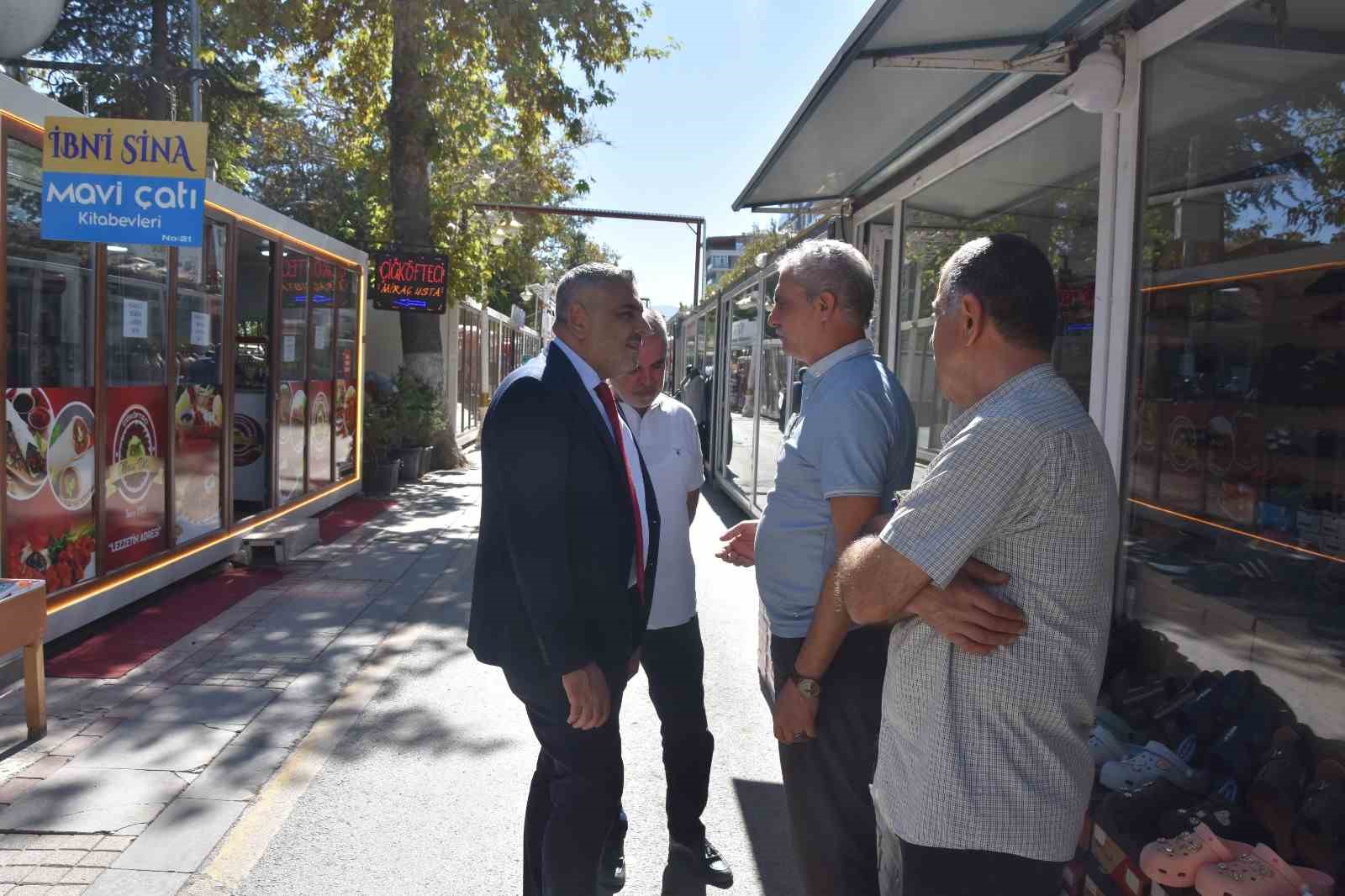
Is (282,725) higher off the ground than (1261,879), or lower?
lower

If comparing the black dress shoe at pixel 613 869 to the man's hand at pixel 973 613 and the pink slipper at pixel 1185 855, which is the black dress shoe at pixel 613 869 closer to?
the pink slipper at pixel 1185 855

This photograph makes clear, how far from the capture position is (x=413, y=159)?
13602mm

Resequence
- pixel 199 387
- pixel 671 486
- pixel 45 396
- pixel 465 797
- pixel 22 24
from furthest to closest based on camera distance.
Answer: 1. pixel 199 387
2. pixel 22 24
3. pixel 45 396
4. pixel 465 797
5. pixel 671 486

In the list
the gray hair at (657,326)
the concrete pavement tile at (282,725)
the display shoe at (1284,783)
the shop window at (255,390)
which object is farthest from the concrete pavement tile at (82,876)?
the shop window at (255,390)

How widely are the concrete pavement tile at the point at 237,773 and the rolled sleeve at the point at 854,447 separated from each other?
9.20 ft

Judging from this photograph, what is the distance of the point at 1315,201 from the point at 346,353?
9772 mm

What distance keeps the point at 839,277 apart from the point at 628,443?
77 centimetres

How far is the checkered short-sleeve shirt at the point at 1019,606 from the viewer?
158 centimetres

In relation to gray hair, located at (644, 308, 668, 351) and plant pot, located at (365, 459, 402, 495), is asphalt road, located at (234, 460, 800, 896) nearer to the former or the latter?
gray hair, located at (644, 308, 668, 351)

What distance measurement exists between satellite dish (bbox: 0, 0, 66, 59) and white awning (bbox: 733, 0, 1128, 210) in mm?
4032

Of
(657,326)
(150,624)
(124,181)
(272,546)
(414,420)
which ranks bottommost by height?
(150,624)

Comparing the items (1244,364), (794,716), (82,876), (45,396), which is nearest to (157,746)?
(82,876)

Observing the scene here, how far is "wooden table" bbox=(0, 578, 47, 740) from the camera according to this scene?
3.93m

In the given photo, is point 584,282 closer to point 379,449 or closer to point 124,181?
point 124,181
